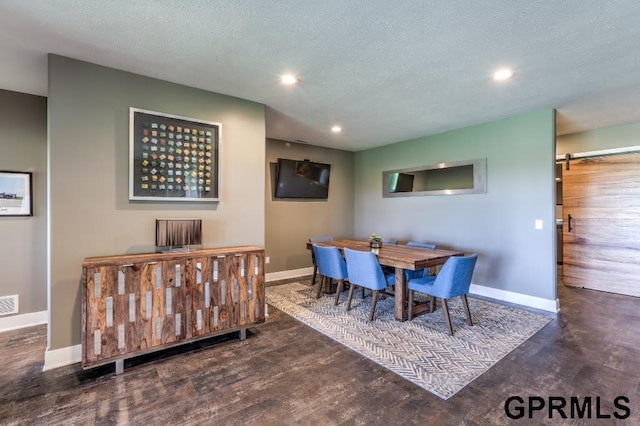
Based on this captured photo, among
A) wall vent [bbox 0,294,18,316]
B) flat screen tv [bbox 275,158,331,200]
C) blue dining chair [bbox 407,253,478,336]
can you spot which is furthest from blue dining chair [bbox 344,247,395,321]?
wall vent [bbox 0,294,18,316]

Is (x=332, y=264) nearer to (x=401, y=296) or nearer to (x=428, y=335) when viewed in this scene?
(x=401, y=296)

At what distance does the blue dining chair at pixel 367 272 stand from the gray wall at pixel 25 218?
11.3ft

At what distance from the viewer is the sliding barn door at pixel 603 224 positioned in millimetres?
4379

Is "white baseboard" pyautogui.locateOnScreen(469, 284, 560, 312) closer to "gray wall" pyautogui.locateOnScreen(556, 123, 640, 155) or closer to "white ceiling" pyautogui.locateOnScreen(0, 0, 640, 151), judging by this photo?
"white ceiling" pyautogui.locateOnScreen(0, 0, 640, 151)

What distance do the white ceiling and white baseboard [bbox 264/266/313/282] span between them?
9.77 feet

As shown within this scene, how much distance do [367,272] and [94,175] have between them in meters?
2.81

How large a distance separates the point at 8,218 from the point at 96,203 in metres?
1.46

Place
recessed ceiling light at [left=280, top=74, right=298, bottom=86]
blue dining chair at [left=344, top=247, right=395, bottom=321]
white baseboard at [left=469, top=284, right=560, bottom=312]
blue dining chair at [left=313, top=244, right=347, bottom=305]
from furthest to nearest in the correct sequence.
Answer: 1. blue dining chair at [left=313, top=244, right=347, bottom=305]
2. white baseboard at [left=469, top=284, right=560, bottom=312]
3. blue dining chair at [left=344, top=247, right=395, bottom=321]
4. recessed ceiling light at [left=280, top=74, right=298, bottom=86]

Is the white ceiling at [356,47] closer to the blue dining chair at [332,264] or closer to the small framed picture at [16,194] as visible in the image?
the small framed picture at [16,194]

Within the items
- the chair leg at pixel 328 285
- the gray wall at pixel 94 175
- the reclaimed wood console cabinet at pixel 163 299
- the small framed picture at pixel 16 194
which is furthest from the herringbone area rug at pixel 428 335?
the small framed picture at pixel 16 194

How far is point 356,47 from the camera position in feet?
7.77

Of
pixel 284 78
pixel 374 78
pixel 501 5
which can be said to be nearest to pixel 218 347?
pixel 284 78

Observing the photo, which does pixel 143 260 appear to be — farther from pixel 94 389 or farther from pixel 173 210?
pixel 94 389

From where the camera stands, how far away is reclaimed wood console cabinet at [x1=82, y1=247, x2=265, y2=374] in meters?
2.29
